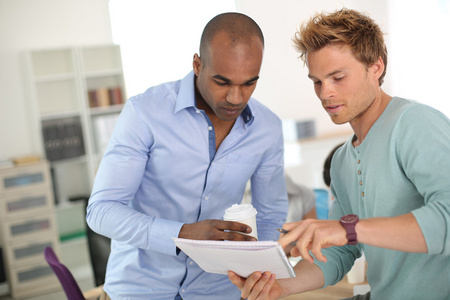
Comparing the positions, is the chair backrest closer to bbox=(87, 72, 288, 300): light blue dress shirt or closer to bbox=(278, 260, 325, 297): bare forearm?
bbox=(87, 72, 288, 300): light blue dress shirt

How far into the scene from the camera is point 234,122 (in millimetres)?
1888

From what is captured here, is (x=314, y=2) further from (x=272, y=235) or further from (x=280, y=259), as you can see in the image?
(x=280, y=259)

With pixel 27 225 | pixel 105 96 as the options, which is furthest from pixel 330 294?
pixel 105 96

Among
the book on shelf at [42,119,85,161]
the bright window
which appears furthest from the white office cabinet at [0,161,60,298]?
the bright window

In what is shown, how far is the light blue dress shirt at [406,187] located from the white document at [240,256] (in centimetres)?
30

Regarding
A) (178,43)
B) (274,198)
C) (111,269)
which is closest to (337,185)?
(274,198)

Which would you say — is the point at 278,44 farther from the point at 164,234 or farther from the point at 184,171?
the point at 164,234

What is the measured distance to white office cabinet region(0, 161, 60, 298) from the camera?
514 cm

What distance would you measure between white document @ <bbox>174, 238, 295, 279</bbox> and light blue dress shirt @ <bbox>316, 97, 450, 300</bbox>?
0.97ft

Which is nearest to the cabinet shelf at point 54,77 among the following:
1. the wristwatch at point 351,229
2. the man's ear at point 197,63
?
the man's ear at point 197,63

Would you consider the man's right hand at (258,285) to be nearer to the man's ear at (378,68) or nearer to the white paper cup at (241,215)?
the white paper cup at (241,215)

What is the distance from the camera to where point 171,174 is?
179 centimetres

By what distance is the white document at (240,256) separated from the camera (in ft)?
3.76

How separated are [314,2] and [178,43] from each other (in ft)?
7.02
